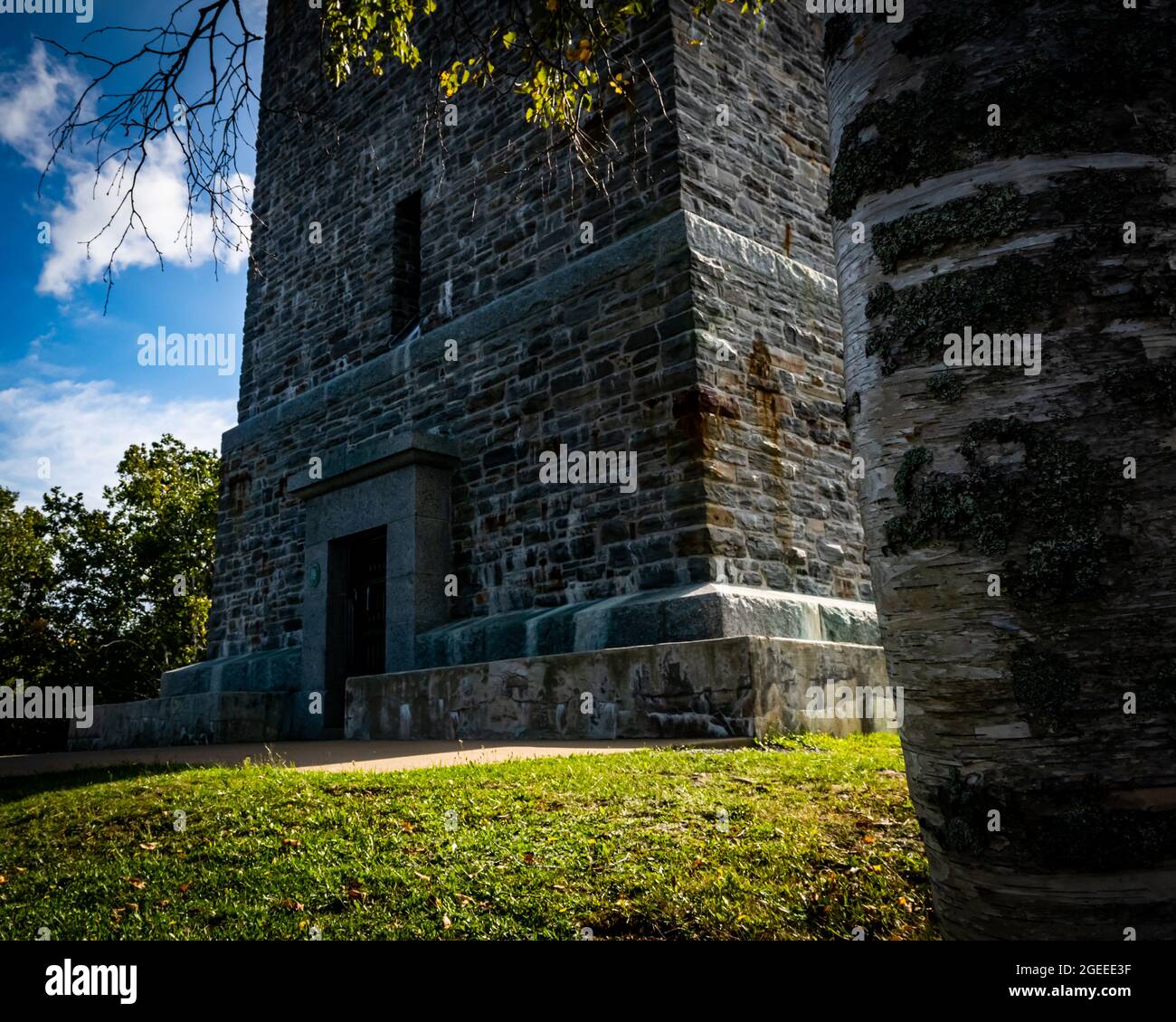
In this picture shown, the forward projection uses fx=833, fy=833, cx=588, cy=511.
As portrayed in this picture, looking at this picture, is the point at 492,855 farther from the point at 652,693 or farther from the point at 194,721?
the point at 194,721

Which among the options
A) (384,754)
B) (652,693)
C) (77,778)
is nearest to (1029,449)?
(652,693)

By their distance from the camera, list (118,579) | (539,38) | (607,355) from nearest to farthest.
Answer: (539,38)
(607,355)
(118,579)

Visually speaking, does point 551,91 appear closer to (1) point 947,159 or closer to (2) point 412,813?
(1) point 947,159

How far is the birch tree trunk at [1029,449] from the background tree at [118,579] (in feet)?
95.5

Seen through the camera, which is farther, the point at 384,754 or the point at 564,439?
the point at 564,439

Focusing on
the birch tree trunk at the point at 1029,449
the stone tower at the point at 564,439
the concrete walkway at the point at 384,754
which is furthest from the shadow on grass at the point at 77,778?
the birch tree trunk at the point at 1029,449

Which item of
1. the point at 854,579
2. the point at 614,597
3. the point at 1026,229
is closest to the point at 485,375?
the point at 614,597

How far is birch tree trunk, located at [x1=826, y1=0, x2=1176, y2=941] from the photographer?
1596 mm

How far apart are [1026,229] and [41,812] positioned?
16.9 ft

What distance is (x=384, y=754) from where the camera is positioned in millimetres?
6098

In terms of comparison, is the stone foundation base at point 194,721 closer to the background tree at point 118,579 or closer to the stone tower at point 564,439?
the stone tower at point 564,439

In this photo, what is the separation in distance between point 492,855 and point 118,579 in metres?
29.2

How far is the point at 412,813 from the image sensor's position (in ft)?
11.8

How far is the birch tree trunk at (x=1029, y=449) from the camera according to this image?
5.24 ft
